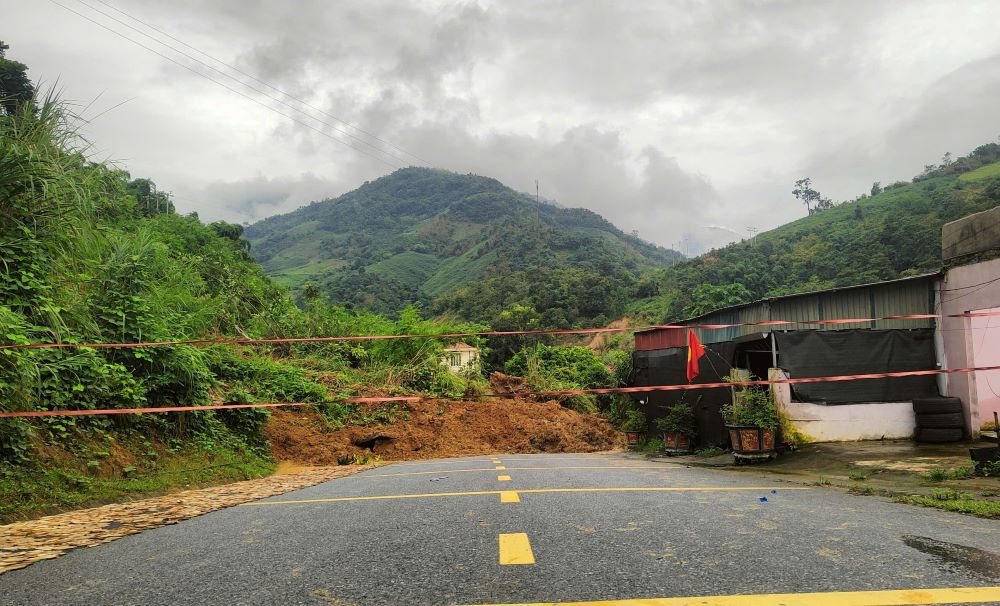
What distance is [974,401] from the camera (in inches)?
412

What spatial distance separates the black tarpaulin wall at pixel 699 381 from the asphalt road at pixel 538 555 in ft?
23.2

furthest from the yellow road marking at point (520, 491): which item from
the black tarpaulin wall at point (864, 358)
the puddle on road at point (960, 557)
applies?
the black tarpaulin wall at point (864, 358)

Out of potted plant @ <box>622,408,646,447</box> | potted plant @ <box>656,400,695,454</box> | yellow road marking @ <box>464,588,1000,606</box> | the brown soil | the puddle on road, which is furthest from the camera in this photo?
potted plant @ <box>622,408,646,447</box>

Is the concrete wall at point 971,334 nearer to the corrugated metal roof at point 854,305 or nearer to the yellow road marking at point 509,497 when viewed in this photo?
the corrugated metal roof at point 854,305

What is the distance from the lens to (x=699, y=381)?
1412 cm

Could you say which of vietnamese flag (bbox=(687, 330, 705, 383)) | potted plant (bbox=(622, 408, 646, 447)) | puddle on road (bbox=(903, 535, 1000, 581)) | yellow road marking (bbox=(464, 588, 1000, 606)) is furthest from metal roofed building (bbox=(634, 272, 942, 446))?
yellow road marking (bbox=(464, 588, 1000, 606))

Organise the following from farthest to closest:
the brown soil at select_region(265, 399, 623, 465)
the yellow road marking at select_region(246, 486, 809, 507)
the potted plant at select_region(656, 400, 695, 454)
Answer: the brown soil at select_region(265, 399, 623, 465) < the potted plant at select_region(656, 400, 695, 454) < the yellow road marking at select_region(246, 486, 809, 507)

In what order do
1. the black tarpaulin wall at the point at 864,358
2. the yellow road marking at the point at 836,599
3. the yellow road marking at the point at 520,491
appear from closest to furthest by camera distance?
the yellow road marking at the point at 836,599, the yellow road marking at the point at 520,491, the black tarpaulin wall at the point at 864,358

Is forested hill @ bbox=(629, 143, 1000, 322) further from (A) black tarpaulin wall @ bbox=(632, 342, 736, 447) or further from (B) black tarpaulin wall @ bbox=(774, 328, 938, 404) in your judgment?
(B) black tarpaulin wall @ bbox=(774, 328, 938, 404)

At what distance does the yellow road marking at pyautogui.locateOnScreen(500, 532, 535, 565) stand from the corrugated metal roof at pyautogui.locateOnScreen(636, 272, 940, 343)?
35.8 ft

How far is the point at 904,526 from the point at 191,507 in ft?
22.3

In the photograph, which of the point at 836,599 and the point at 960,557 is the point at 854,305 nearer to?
the point at 960,557

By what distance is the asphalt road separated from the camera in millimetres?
3096

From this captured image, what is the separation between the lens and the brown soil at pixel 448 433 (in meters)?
14.8
